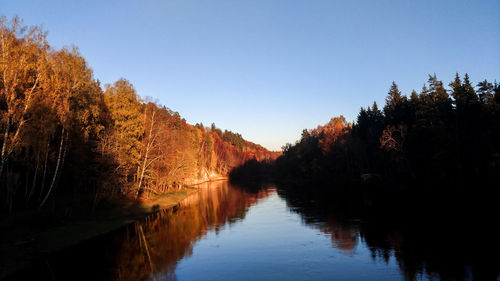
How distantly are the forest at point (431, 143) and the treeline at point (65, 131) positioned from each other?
44.2 m

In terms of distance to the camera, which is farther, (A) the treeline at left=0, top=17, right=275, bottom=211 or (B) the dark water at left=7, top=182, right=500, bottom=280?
(A) the treeline at left=0, top=17, right=275, bottom=211

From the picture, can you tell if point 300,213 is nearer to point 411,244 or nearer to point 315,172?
point 411,244

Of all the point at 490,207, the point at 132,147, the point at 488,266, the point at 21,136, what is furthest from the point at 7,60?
the point at 490,207

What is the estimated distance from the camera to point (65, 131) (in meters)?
31.1

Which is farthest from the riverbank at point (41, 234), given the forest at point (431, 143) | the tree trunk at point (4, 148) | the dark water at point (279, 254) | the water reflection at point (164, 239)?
the forest at point (431, 143)

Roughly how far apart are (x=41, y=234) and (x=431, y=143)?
56821mm

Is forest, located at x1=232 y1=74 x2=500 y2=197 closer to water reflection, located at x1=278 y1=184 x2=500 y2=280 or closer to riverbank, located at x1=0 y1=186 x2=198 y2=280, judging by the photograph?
water reflection, located at x1=278 y1=184 x2=500 y2=280

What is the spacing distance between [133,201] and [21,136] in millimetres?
22052

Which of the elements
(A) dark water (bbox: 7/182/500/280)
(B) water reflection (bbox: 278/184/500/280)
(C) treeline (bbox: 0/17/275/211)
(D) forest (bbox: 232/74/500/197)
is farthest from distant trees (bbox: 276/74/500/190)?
(C) treeline (bbox: 0/17/275/211)

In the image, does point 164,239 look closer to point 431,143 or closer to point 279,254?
point 279,254

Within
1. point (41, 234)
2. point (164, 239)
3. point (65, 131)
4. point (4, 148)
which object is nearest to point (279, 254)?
point (164, 239)

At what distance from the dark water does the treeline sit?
10.5m

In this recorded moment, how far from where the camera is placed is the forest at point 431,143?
41.0 metres

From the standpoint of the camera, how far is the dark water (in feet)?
53.3
